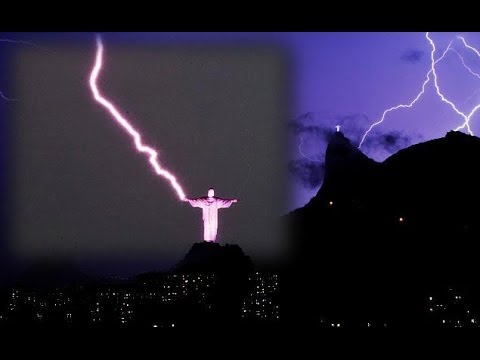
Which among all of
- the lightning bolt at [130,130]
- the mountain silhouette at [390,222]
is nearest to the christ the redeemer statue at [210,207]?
the lightning bolt at [130,130]

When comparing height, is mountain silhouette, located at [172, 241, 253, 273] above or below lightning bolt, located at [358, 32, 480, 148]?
below

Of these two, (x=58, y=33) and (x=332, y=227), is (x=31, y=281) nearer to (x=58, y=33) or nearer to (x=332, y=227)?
(x=58, y=33)

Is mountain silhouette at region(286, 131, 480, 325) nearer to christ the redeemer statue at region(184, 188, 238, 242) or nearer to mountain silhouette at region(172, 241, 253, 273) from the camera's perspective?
mountain silhouette at region(172, 241, 253, 273)

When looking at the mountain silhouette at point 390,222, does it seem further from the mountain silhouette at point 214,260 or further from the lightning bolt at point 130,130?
the lightning bolt at point 130,130

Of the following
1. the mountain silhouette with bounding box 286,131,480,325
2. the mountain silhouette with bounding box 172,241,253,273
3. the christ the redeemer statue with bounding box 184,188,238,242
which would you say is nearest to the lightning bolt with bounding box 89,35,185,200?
the christ the redeemer statue with bounding box 184,188,238,242

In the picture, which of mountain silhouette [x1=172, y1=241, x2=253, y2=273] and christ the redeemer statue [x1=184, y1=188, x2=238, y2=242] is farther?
christ the redeemer statue [x1=184, y1=188, x2=238, y2=242]

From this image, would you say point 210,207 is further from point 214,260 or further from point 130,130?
point 130,130
